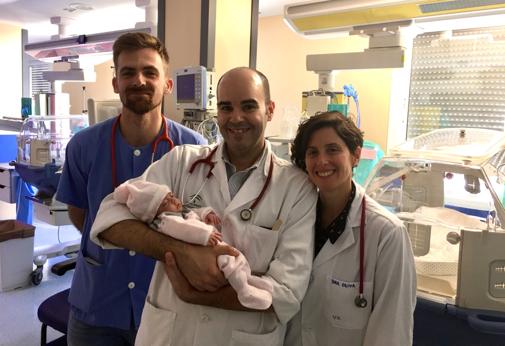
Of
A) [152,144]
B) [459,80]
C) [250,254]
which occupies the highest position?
[459,80]

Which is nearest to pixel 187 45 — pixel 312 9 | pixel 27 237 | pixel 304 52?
pixel 312 9

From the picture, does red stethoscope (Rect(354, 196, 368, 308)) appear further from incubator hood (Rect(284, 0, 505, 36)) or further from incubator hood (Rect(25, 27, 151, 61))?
incubator hood (Rect(25, 27, 151, 61))

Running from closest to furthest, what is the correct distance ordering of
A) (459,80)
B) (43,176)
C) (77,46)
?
(43,176), (459,80), (77,46)

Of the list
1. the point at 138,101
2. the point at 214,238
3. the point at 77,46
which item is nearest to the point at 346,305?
the point at 214,238

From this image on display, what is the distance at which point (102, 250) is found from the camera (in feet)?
5.07

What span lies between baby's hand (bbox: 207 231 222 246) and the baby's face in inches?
5.5

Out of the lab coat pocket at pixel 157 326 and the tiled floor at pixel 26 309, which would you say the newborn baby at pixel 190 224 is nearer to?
the lab coat pocket at pixel 157 326

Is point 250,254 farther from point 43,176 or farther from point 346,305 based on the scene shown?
point 43,176

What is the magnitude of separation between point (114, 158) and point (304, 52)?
149 inches

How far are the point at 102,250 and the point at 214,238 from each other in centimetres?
60

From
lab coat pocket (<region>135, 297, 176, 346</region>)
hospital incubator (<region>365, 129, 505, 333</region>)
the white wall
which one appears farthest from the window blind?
the white wall

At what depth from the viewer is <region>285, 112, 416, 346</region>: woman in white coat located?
1.22 m

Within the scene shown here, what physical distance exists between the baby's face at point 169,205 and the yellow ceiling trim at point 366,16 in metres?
1.47

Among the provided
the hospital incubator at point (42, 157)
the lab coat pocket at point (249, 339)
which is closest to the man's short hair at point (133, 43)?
the lab coat pocket at point (249, 339)
